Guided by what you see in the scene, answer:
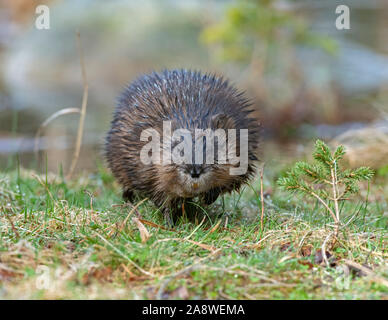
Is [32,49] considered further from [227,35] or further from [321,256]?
[321,256]

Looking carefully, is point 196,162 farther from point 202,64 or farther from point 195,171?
point 202,64

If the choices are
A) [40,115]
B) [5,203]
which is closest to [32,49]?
[40,115]

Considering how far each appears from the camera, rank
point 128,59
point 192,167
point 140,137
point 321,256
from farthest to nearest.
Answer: point 128,59 → point 140,137 → point 192,167 → point 321,256

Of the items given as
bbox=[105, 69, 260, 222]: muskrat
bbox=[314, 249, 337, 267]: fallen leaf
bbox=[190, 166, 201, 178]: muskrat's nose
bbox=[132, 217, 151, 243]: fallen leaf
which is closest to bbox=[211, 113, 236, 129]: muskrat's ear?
bbox=[105, 69, 260, 222]: muskrat

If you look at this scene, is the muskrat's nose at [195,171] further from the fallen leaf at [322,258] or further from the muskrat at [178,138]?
the fallen leaf at [322,258]

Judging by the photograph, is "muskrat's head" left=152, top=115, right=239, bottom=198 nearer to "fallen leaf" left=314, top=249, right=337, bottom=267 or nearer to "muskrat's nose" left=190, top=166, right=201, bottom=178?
"muskrat's nose" left=190, top=166, right=201, bottom=178

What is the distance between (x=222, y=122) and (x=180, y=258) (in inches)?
59.5

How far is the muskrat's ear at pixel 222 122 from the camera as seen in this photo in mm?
4980

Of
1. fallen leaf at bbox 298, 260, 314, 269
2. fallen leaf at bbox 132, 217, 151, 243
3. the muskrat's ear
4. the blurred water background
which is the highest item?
the blurred water background

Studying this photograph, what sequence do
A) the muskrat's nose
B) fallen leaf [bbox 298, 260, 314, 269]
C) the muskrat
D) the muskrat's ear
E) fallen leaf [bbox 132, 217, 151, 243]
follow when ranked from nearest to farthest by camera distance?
fallen leaf [bbox 298, 260, 314, 269] < fallen leaf [bbox 132, 217, 151, 243] < the muskrat's nose < the muskrat < the muskrat's ear

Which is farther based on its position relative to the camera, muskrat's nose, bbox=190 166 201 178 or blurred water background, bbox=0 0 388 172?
blurred water background, bbox=0 0 388 172

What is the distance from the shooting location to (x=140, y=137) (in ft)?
17.4

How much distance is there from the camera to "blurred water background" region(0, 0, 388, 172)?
1193 centimetres
